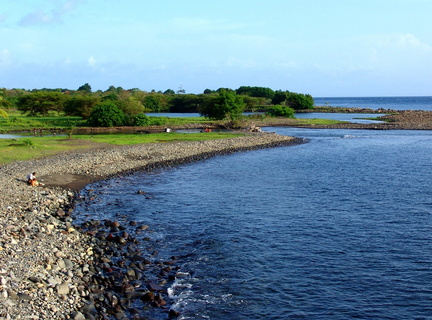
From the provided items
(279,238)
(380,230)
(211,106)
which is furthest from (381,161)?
(211,106)

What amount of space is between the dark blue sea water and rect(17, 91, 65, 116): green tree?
73107mm

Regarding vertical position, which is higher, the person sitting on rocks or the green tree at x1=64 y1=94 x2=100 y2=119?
the green tree at x1=64 y1=94 x2=100 y2=119

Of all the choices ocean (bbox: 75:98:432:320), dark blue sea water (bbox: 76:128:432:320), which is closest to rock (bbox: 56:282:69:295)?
ocean (bbox: 75:98:432:320)

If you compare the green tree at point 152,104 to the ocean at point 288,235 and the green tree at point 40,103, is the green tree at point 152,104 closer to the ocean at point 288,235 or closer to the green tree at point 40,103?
the green tree at point 40,103

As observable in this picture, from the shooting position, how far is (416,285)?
16.9m

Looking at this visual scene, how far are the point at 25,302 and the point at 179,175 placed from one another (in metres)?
27.5

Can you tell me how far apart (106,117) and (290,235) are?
214 feet

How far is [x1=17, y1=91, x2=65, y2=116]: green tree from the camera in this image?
107 metres

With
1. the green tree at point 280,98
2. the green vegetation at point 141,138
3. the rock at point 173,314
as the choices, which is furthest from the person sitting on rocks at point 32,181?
the green tree at point 280,98

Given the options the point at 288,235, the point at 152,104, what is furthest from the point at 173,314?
the point at 152,104

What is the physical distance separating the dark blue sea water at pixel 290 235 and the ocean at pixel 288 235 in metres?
0.05

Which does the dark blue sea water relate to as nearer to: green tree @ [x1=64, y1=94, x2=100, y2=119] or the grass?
the grass

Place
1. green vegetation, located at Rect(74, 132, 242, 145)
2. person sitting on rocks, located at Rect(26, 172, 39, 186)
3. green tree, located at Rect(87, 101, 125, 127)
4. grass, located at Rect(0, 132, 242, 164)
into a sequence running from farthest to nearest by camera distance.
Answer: green tree, located at Rect(87, 101, 125, 127), green vegetation, located at Rect(74, 132, 242, 145), grass, located at Rect(0, 132, 242, 164), person sitting on rocks, located at Rect(26, 172, 39, 186)

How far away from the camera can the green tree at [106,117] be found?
82875 mm
